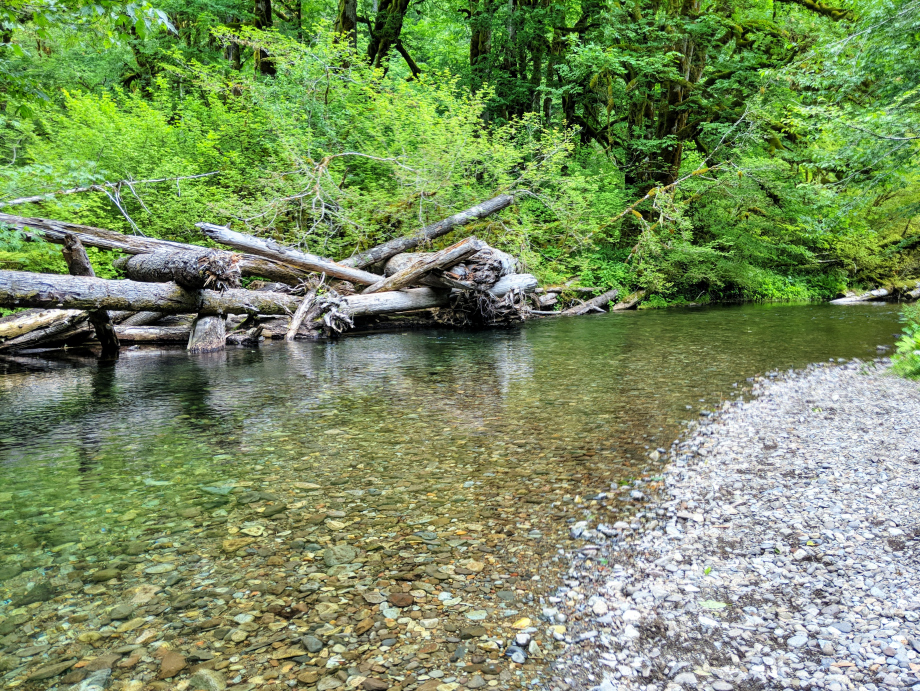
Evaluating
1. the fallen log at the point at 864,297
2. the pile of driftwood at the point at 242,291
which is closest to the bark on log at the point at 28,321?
the pile of driftwood at the point at 242,291

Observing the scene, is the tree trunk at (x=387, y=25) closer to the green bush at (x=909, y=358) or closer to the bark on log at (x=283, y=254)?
the bark on log at (x=283, y=254)

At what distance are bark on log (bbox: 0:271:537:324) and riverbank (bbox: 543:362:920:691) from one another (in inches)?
334

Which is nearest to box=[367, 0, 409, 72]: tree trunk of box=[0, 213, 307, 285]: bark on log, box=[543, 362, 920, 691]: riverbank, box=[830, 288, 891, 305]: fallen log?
box=[0, 213, 307, 285]: bark on log

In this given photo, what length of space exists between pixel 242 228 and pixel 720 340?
11.2m

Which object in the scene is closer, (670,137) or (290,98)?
(290,98)

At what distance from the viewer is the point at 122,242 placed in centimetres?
1077

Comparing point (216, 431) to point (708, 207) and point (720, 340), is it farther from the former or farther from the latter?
point (708, 207)

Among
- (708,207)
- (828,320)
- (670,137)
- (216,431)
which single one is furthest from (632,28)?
(216,431)

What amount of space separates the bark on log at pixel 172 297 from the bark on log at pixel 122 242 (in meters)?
0.63

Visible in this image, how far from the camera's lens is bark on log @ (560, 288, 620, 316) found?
1718cm

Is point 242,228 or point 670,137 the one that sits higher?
point 670,137

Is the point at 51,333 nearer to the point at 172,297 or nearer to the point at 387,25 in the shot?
the point at 172,297

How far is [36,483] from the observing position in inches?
157

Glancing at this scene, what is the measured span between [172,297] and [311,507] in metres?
7.69
